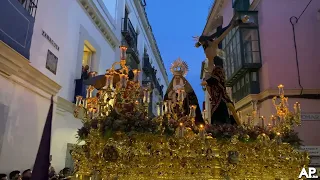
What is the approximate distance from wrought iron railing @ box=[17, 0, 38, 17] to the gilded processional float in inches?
→ 85.3

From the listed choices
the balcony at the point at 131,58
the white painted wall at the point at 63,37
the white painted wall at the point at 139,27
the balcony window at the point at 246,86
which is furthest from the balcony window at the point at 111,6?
the balcony window at the point at 246,86

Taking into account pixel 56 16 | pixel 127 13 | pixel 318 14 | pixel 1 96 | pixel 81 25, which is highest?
pixel 127 13

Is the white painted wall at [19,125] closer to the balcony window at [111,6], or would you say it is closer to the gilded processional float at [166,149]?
the gilded processional float at [166,149]

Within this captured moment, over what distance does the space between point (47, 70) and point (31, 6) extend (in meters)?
1.22

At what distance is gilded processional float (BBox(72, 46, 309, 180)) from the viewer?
3.36 metres

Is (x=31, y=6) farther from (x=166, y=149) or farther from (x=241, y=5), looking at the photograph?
(x=241, y=5)

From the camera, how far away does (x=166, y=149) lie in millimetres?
3379

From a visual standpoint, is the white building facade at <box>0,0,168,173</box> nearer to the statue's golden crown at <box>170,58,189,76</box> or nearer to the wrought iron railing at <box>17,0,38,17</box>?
the wrought iron railing at <box>17,0,38,17</box>

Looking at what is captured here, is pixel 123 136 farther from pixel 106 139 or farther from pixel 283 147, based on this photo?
pixel 283 147

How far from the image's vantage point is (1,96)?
4.20 m

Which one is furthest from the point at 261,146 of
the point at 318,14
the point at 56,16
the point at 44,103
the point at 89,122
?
the point at 318,14

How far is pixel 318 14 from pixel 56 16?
25.5 feet

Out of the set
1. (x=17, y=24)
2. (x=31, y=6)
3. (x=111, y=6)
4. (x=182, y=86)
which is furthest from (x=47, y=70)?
(x=111, y=6)

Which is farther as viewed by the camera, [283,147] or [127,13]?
[127,13]
